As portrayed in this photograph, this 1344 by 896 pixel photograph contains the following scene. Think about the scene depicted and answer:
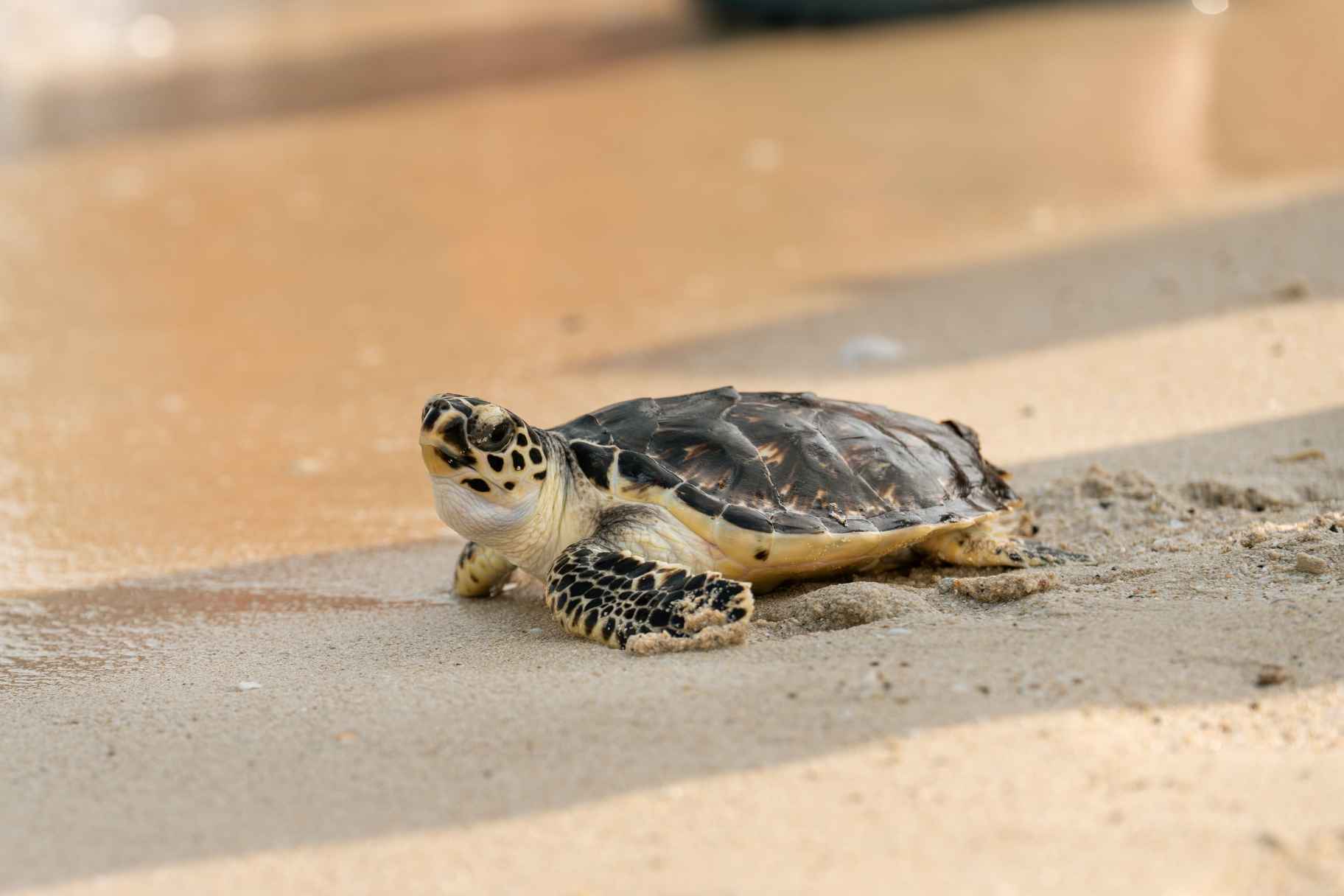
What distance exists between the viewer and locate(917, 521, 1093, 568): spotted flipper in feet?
14.5

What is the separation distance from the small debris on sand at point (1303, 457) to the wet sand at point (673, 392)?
15mm

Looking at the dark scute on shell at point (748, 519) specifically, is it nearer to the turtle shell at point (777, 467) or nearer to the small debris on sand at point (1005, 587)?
the turtle shell at point (777, 467)

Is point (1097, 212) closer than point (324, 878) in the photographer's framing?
No

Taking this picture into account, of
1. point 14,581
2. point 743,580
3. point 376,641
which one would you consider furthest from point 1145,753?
point 14,581

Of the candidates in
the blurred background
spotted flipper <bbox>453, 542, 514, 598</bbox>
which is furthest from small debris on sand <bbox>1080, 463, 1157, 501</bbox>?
spotted flipper <bbox>453, 542, 514, 598</bbox>

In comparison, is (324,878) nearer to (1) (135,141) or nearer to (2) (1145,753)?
(2) (1145,753)

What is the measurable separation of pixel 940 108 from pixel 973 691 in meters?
9.88

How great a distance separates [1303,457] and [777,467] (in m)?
2.14

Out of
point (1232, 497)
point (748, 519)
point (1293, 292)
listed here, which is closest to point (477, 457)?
point (748, 519)

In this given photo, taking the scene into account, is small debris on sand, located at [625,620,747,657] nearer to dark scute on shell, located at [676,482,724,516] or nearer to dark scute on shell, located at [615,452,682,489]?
dark scute on shell, located at [676,482,724,516]

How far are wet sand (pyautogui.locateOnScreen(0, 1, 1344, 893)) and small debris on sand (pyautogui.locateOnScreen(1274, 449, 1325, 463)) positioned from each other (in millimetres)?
15

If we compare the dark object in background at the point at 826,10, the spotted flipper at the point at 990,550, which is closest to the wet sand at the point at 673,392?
the spotted flipper at the point at 990,550

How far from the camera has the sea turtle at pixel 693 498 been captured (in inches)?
164

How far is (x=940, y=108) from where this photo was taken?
12.3 meters
